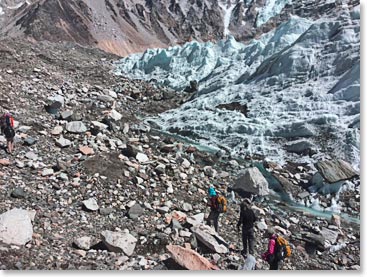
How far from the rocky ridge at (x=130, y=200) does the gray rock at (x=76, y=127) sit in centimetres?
3

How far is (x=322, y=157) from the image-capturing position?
9453 mm

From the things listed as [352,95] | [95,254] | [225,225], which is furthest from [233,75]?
[95,254]

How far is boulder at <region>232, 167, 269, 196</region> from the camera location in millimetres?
8375

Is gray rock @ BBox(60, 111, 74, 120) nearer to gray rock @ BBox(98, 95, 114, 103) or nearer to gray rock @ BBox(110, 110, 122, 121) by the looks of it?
gray rock @ BBox(110, 110, 122, 121)

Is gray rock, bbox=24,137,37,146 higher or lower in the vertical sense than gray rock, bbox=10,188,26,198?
higher

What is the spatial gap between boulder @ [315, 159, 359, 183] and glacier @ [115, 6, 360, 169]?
0.19 m

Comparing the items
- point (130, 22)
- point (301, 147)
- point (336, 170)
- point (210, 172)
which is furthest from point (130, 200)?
point (130, 22)

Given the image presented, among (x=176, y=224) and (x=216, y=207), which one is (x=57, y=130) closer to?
(x=176, y=224)

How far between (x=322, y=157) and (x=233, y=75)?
712cm

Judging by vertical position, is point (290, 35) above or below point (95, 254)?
above

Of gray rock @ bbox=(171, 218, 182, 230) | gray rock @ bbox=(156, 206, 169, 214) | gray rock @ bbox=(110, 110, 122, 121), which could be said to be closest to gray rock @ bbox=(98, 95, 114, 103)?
gray rock @ bbox=(110, 110, 122, 121)

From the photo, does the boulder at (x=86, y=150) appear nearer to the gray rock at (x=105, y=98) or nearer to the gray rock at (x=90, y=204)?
the gray rock at (x=90, y=204)

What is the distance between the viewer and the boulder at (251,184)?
27.5ft

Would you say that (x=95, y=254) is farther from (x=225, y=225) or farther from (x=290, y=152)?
(x=290, y=152)
